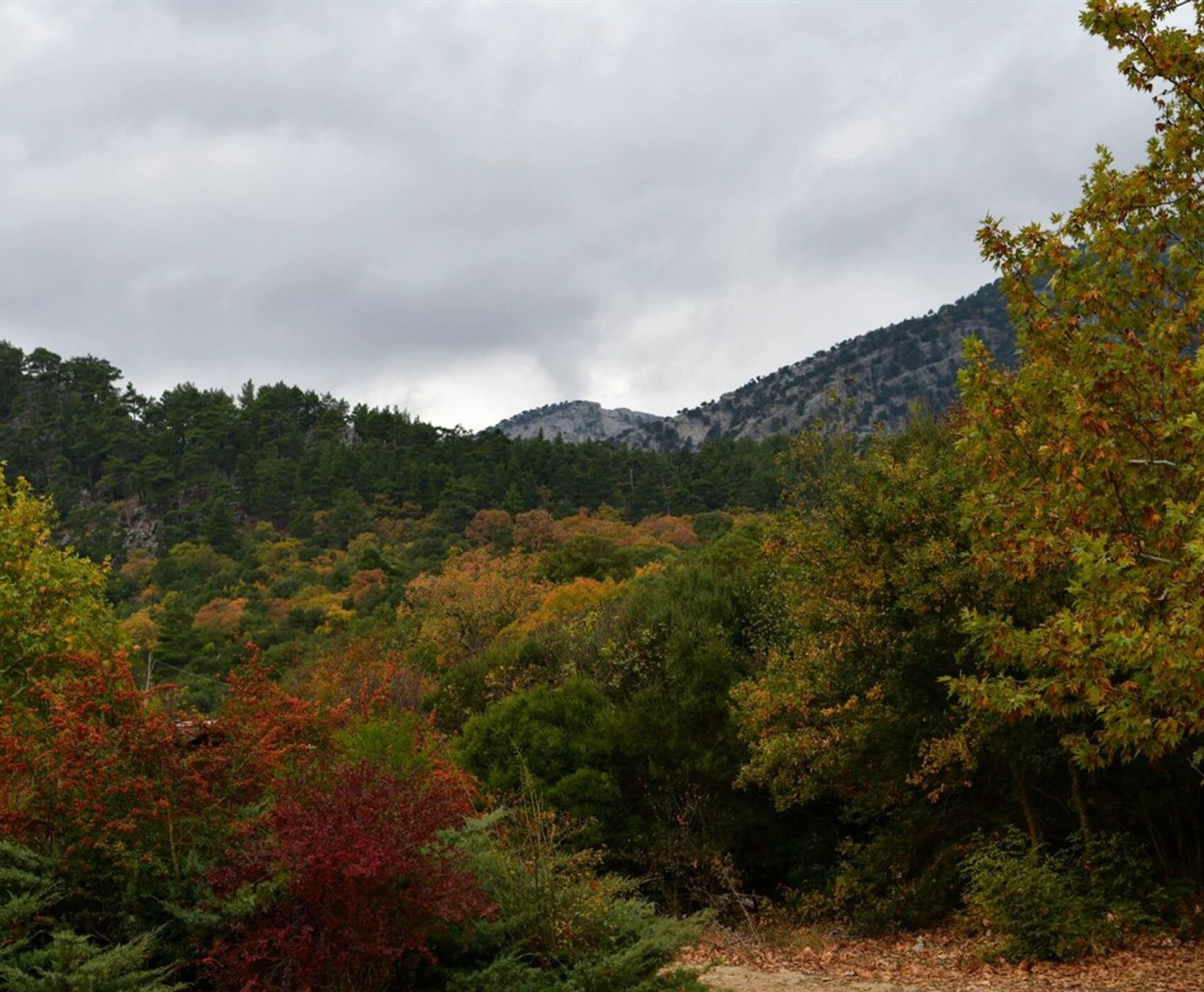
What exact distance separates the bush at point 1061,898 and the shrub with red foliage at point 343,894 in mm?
7274

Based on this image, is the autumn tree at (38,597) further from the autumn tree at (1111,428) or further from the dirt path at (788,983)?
the autumn tree at (1111,428)

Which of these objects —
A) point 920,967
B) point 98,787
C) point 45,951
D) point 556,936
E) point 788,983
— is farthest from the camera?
point 920,967

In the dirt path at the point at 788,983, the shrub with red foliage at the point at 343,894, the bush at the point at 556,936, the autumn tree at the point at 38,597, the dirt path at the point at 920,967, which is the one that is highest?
the autumn tree at the point at 38,597

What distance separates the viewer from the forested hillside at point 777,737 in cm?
695

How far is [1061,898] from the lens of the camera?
12.1 m

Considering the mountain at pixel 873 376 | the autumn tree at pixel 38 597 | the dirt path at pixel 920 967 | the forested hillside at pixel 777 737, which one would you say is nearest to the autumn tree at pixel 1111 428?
the forested hillside at pixel 777 737

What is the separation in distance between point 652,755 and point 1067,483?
39.0 ft

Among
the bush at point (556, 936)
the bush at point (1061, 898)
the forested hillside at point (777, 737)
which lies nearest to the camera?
the forested hillside at point (777, 737)

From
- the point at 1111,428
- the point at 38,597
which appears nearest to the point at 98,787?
the point at 1111,428

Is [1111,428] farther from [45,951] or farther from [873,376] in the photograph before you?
[873,376]

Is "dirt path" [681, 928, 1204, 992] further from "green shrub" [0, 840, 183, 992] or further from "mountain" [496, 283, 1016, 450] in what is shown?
"mountain" [496, 283, 1016, 450]

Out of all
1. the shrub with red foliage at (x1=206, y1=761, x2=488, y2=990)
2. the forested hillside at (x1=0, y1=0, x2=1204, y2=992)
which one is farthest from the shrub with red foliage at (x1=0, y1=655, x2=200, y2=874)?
the shrub with red foliage at (x1=206, y1=761, x2=488, y2=990)

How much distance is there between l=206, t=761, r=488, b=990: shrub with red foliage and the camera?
6.55 m

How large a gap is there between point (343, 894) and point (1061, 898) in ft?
28.8
